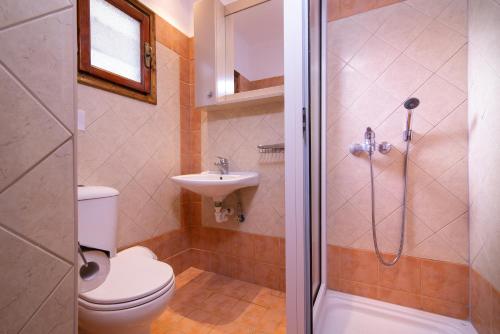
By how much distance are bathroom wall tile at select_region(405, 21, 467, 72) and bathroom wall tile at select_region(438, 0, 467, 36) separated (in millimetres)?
22

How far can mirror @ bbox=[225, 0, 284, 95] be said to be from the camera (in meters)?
1.59

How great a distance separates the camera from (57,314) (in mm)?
298

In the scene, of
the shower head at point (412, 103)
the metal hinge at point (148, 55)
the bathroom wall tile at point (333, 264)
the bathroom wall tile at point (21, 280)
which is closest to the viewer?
the bathroom wall tile at point (21, 280)

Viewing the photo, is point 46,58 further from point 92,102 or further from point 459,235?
point 459,235

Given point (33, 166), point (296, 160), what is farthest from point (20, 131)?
point (296, 160)

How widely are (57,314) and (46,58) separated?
0.35 m

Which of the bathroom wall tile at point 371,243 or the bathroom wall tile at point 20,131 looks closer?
the bathroom wall tile at point 20,131

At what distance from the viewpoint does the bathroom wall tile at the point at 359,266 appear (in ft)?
4.41

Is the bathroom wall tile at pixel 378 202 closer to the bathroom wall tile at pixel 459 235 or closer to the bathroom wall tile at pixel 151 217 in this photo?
the bathroom wall tile at pixel 459 235

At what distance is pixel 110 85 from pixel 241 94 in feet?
2.78

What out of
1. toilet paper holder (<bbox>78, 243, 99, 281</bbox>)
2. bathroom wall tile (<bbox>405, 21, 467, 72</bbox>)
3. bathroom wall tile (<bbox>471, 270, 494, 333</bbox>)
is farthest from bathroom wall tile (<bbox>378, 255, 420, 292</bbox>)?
toilet paper holder (<bbox>78, 243, 99, 281</bbox>)

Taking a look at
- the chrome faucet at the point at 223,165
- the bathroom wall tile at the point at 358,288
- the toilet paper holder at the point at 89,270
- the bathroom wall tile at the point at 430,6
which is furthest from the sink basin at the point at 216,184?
the bathroom wall tile at the point at 430,6

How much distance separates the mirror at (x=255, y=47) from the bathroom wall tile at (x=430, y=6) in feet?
2.57

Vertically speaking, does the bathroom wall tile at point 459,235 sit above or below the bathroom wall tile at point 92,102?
below
